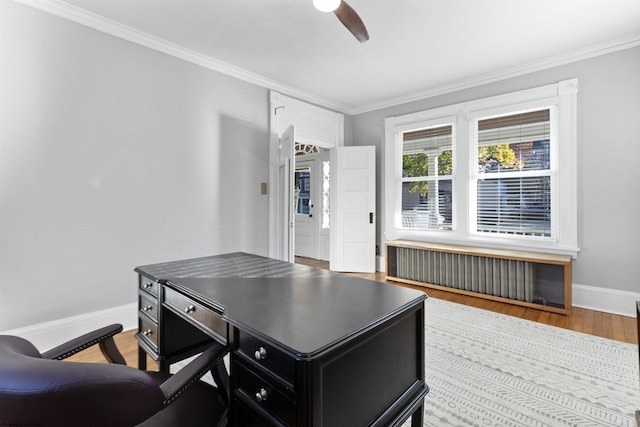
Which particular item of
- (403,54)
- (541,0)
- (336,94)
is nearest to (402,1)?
(403,54)

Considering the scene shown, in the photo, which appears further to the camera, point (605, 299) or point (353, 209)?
point (353, 209)

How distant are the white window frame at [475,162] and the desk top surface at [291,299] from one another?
3.23m

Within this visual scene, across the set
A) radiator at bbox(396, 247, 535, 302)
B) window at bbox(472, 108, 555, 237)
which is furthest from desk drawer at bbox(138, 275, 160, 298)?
window at bbox(472, 108, 555, 237)

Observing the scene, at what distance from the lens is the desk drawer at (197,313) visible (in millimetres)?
1138

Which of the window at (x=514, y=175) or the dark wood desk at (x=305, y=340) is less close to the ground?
the window at (x=514, y=175)

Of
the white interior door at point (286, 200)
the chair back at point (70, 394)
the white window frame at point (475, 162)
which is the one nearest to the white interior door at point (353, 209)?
the white window frame at point (475, 162)

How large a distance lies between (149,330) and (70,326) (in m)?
1.60

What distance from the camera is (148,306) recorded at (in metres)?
1.63

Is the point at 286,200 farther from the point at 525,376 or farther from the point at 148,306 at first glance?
the point at 525,376

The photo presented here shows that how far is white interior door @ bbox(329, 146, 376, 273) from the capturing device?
197 inches

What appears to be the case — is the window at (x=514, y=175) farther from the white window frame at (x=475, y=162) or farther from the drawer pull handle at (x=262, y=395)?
the drawer pull handle at (x=262, y=395)

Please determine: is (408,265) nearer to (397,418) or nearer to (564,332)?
(564,332)

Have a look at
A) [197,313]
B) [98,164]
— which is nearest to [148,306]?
[197,313]

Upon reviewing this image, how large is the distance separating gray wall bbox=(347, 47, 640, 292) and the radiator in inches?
23.0
